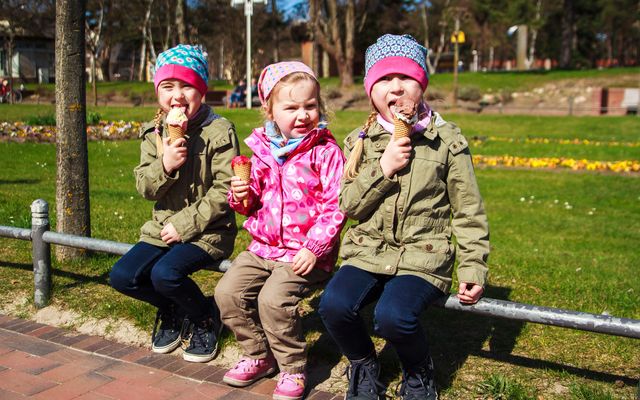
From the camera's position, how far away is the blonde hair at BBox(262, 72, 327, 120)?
3.65 m

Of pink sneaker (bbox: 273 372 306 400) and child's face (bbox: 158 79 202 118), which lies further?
child's face (bbox: 158 79 202 118)

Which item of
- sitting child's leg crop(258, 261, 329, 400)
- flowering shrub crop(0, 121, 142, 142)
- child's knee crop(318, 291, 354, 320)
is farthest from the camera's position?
flowering shrub crop(0, 121, 142, 142)

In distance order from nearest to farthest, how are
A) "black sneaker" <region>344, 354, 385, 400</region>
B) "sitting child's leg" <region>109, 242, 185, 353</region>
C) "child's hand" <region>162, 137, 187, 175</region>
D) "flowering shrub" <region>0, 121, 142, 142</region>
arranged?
"black sneaker" <region>344, 354, 385, 400</region>
"child's hand" <region>162, 137, 187, 175</region>
"sitting child's leg" <region>109, 242, 185, 353</region>
"flowering shrub" <region>0, 121, 142, 142</region>

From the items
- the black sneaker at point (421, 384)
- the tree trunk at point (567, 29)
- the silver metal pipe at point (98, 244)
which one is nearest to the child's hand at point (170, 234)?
the silver metal pipe at point (98, 244)

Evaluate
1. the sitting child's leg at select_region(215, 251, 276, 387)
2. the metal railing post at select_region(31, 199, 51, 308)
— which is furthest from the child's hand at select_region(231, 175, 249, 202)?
the metal railing post at select_region(31, 199, 51, 308)

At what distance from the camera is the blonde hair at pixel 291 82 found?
3.65m

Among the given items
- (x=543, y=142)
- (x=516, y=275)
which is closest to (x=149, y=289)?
(x=516, y=275)

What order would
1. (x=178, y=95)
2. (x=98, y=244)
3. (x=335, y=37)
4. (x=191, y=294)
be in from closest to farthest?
1. (x=191, y=294)
2. (x=178, y=95)
3. (x=98, y=244)
4. (x=335, y=37)

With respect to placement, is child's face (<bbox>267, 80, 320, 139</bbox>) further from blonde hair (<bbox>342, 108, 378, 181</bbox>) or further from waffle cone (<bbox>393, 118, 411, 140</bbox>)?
waffle cone (<bbox>393, 118, 411, 140</bbox>)

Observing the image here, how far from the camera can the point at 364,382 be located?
11.2 feet

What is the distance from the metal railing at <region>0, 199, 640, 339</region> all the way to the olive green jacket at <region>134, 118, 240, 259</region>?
0.18 metres

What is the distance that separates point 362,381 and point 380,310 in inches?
17.1

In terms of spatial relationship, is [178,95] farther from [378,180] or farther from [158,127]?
[378,180]

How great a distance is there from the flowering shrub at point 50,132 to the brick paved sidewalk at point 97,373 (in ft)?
36.6
